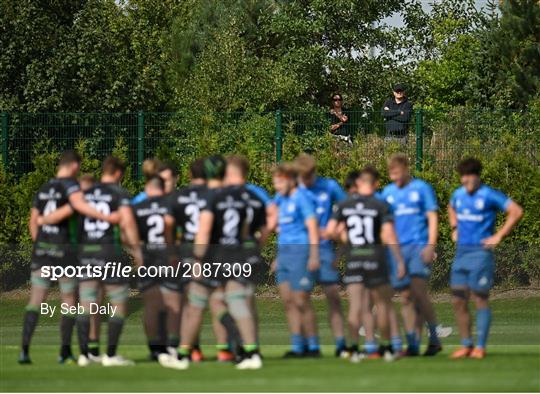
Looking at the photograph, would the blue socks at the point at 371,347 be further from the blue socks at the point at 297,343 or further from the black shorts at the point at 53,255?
the black shorts at the point at 53,255

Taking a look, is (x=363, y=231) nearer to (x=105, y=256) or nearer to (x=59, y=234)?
(x=105, y=256)

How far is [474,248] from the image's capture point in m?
17.4

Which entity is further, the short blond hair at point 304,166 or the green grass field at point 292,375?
the short blond hair at point 304,166

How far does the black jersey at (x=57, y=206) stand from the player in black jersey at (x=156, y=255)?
0.71 metres

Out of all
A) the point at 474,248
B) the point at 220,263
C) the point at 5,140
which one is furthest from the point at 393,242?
the point at 5,140

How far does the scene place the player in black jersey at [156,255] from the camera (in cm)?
1702

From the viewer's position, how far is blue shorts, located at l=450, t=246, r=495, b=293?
56.8 ft

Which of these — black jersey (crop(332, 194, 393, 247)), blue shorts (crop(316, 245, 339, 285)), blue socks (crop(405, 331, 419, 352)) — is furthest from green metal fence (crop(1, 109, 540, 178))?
black jersey (crop(332, 194, 393, 247))

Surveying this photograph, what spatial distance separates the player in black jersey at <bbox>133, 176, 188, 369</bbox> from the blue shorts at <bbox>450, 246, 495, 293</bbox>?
2.98 m

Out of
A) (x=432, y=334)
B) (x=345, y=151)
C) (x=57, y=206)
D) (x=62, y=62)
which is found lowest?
(x=432, y=334)

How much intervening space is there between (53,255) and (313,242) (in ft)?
9.08

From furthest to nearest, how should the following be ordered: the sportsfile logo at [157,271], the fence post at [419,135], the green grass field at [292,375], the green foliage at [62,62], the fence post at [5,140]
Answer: the green foliage at [62,62], the fence post at [5,140], the fence post at [419,135], the sportsfile logo at [157,271], the green grass field at [292,375]

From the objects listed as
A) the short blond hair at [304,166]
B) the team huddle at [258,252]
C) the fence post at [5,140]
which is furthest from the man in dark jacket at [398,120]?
the short blond hair at [304,166]

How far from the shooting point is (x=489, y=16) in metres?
49.3
